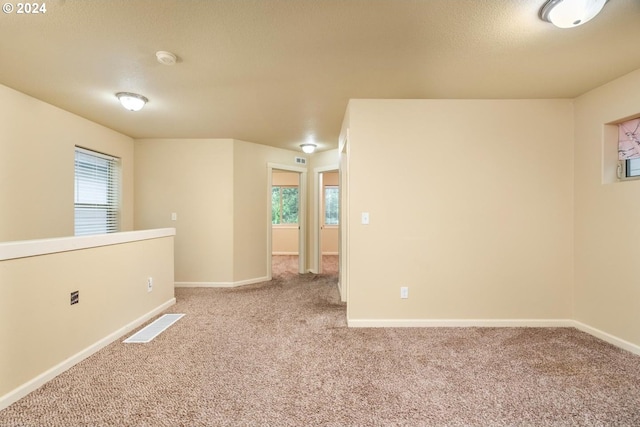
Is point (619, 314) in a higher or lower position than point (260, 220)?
lower

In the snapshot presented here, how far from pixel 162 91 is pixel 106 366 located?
7.72ft

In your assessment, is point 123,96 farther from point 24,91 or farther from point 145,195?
point 145,195

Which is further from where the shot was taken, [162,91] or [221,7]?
[162,91]

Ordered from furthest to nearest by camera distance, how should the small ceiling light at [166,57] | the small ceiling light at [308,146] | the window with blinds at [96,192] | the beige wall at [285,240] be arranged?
the beige wall at [285,240] < the small ceiling light at [308,146] < the window with blinds at [96,192] < the small ceiling light at [166,57]

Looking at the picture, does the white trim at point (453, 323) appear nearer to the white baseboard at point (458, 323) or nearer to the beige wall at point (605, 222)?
the white baseboard at point (458, 323)

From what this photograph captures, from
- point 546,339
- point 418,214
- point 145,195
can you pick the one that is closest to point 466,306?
point 546,339

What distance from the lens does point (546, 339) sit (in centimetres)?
266

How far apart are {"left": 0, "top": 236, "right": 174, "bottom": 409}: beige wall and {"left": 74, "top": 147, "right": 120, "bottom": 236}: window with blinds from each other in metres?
1.27

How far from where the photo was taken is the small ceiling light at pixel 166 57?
6.65ft

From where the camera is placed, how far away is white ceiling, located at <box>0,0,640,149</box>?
1.64 meters

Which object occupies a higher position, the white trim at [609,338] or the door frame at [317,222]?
the door frame at [317,222]

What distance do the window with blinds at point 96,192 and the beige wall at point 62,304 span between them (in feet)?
4.15
